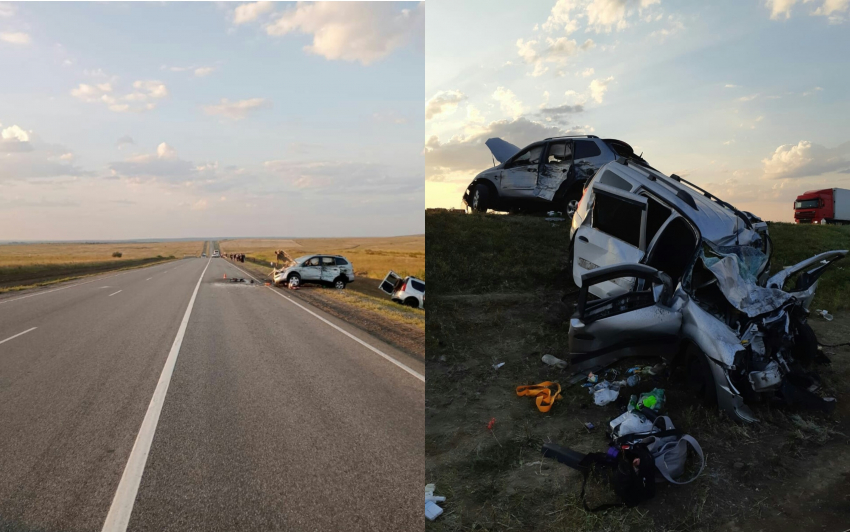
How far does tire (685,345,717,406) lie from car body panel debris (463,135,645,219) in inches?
311

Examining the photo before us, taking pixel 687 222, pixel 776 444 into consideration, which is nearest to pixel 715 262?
pixel 687 222

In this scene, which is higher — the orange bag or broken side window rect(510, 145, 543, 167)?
broken side window rect(510, 145, 543, 167)

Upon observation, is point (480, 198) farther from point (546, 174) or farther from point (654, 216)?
point (654, 216)

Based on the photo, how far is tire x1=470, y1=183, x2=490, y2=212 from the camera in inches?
620

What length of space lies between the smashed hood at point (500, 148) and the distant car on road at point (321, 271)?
9027 millimetres

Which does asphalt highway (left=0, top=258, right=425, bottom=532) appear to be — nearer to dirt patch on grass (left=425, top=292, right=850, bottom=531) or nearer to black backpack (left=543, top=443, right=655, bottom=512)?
dirt patch on grass (left=425, top=292, right=850, bottom=531)

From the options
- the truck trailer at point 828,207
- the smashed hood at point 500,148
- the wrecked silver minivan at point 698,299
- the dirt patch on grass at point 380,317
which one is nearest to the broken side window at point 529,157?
the smashed hood at point 500,148

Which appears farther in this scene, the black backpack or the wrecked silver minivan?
the wrecked silver minivan

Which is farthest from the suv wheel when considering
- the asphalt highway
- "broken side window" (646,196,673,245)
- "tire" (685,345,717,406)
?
"tire" (685,345,717,406)

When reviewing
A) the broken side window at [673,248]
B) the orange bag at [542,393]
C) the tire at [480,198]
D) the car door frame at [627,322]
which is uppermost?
the tire at [480,198]

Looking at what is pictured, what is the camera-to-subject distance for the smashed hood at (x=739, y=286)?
565cm

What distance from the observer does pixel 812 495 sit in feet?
14.2

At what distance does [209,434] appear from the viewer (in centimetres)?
518

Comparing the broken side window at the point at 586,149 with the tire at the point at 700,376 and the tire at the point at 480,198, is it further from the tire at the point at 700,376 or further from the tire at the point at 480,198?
the tire at the point at 700,376
